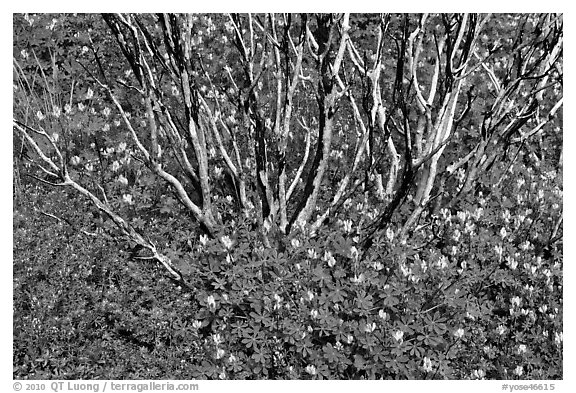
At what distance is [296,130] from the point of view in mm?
6898

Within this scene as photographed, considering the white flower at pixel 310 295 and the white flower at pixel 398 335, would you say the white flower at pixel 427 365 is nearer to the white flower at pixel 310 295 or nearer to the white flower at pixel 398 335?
the white flower at pixel 398 335

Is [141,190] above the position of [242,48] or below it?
below

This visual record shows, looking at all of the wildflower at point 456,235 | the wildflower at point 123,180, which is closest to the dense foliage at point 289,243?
the wildflower at point 456,235

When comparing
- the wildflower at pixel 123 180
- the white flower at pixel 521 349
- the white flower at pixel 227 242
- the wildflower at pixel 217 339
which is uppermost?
the wildflower at pixel 123 180

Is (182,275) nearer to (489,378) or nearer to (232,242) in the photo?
(232,242)

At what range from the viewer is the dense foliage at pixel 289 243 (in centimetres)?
492

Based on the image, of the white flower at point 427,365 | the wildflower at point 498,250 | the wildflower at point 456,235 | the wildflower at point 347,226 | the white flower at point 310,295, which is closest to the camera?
the white flower at point 427,365

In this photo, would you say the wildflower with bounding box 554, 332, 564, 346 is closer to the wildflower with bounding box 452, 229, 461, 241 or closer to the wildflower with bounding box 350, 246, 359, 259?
the wildflower with bounding box 452, 229, 461, 241

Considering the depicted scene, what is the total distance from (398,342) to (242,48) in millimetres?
2610

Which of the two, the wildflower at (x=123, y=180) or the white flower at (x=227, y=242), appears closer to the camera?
the white flower at (x=227, y=242)

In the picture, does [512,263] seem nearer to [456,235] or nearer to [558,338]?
[456,235]

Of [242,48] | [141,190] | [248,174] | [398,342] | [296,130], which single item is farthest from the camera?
[296,130]

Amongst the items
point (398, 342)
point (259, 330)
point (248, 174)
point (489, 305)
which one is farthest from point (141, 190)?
point (489, 305)

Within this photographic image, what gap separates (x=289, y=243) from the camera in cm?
538
